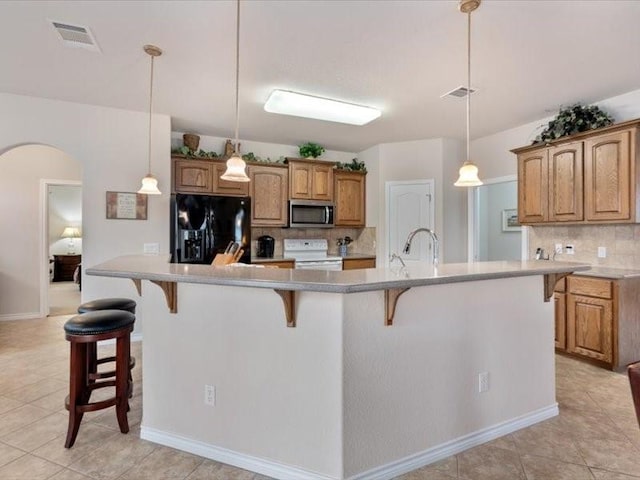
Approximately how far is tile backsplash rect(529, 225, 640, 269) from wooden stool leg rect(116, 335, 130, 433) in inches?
176

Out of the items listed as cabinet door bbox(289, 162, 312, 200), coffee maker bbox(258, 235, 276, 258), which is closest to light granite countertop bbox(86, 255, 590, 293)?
coffee maker bbox(258, 235, 276, 258)

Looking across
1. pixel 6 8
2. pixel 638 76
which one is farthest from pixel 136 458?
pixel 638 76

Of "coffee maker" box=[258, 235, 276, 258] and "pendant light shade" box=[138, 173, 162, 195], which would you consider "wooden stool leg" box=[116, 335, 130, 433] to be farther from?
"coffee maker" box=[258, 235, 276, 258]

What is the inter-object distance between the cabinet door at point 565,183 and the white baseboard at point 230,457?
11.7 ft

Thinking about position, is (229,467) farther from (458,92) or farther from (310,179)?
(310,179)

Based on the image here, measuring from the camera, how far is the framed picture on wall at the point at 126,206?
3986 millimetres

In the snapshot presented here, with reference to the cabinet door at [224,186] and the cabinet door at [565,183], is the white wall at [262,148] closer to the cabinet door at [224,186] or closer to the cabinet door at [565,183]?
the cabinet door at [224,186]

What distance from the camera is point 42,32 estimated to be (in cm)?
246

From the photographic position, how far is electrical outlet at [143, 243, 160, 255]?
4148 mm

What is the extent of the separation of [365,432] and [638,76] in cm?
380

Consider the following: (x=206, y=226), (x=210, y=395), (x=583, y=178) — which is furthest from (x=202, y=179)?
(x=583, y=178)

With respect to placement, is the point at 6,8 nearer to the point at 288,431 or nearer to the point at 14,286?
the point at 288,431

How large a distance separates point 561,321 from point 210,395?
350 centimetres

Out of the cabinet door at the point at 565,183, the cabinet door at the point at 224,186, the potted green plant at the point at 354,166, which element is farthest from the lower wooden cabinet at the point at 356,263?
the cabinet door at the point at 565,183
